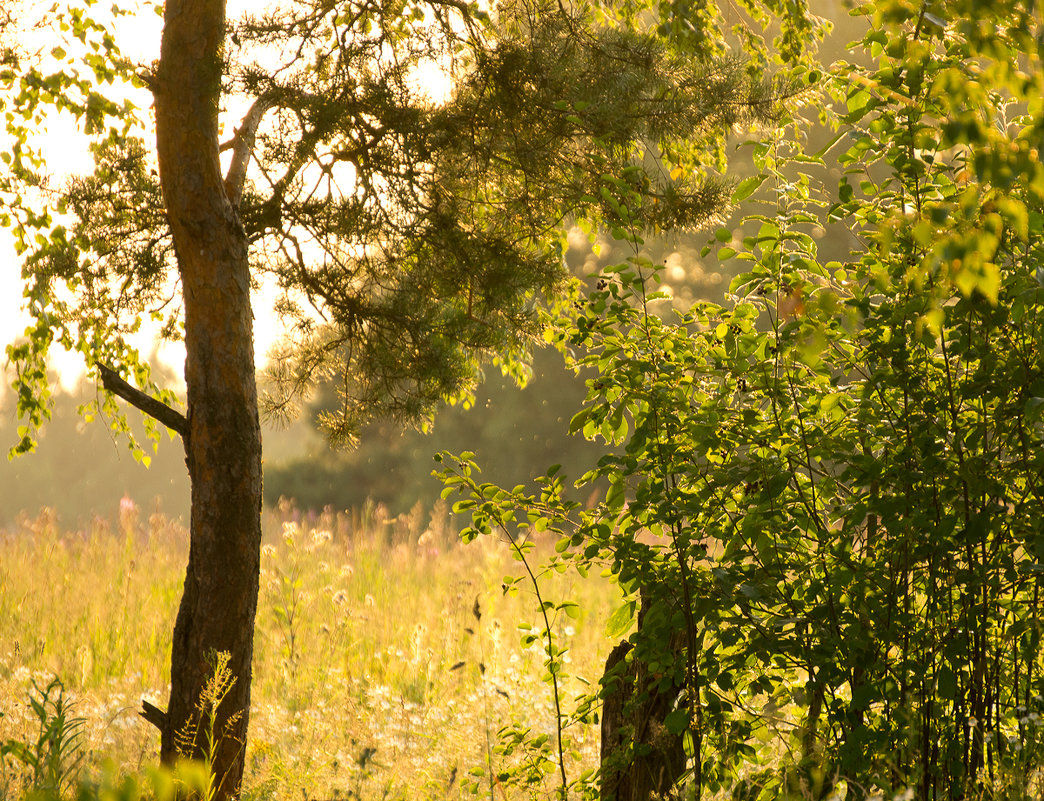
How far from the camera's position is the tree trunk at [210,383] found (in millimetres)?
3396

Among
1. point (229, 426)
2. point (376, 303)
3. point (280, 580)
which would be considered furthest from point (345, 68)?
point (280, 580)

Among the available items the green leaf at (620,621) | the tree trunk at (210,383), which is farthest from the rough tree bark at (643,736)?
the tree trunk at (210,383)

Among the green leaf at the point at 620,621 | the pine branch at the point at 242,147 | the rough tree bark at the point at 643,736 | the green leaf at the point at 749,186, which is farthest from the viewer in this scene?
the pine branch at the point at 242,147

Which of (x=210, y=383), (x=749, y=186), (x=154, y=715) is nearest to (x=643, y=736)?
(x=749, y=186)

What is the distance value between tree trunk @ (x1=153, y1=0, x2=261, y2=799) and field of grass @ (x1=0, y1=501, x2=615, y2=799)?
0.48m

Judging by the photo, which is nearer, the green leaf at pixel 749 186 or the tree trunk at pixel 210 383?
the green leaf at pixel 749 186

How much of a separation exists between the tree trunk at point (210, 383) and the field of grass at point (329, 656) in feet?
1.58

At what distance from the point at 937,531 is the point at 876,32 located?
121 cm

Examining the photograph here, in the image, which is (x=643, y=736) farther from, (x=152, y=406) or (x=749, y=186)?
(x=152, y=406)

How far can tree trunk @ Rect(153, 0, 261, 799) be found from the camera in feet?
11.1

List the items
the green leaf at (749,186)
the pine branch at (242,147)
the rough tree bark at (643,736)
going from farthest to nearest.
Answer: the pine branch at (242,147), the rough tree bark at (643,736), the green leaf at (749,186)

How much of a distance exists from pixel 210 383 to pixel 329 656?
2.74m

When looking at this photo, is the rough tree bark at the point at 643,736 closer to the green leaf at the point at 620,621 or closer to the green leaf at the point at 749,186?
the green leaf at the point at 620,621

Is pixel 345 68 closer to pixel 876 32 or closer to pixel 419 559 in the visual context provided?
pixel 876 32
